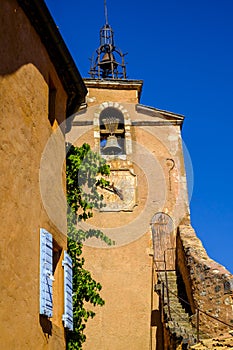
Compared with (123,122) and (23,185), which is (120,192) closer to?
(123,122)

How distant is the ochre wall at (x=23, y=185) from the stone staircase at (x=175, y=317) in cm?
390

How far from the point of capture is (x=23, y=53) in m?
7.48

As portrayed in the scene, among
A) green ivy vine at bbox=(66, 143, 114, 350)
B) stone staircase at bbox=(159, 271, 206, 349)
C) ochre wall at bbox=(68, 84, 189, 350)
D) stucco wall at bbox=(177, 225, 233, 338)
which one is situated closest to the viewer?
green ivy vine at bbox=(66, 143, 114, 350)

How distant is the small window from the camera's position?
1673 cm

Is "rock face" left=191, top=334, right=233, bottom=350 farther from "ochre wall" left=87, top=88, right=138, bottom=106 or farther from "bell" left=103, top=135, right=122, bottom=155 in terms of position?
"ochre wall" left=87, top=88, right=138, bottom=106

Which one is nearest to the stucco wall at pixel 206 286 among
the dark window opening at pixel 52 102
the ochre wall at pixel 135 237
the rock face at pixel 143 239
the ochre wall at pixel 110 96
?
the rock face at pixel 143 239

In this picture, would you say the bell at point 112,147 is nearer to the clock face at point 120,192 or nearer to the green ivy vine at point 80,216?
the clock face at point 120,192

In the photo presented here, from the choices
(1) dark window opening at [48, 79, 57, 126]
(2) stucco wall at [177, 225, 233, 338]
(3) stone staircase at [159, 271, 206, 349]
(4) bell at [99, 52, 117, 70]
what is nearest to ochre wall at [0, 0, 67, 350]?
(1) dark window opening at [48, 79, 57, 126]

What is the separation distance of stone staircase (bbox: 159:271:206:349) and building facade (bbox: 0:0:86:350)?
3.90m

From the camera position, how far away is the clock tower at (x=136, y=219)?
48.3 ft

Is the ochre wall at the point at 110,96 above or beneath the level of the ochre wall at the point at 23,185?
above

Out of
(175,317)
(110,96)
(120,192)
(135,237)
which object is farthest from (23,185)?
(110,96)

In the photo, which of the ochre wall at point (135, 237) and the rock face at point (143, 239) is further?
the ochre wall at point (135, 237)

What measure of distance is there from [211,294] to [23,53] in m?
7.34
